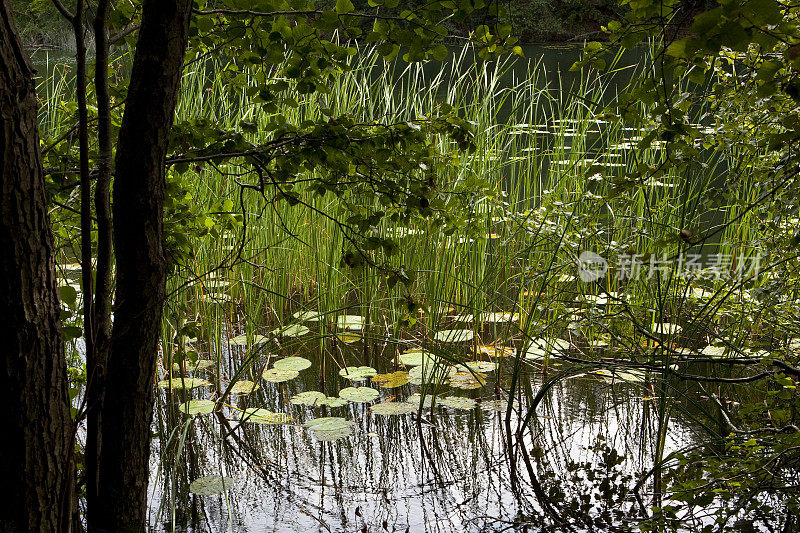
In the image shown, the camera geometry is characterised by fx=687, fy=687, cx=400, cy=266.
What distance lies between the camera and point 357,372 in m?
2.57

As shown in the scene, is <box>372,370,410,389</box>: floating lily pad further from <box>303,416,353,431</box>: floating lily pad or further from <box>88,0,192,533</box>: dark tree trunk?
<box>88,0,192,533</box>: dark tree trunk

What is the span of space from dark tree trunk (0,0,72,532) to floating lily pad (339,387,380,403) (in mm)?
1399

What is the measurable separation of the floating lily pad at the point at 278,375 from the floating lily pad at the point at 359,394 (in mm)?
216

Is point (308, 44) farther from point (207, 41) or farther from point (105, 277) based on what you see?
point (105, 277)

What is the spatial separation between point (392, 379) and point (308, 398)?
33cm

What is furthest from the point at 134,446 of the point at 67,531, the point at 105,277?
the point at 105,277

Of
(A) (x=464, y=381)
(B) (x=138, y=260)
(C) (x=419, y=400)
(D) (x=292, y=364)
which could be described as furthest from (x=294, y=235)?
(A) (x=464, y=381)

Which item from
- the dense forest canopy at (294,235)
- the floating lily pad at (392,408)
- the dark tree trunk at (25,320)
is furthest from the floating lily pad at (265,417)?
→ the dark tree trunk at (25,320)

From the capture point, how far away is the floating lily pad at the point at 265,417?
2207 mm

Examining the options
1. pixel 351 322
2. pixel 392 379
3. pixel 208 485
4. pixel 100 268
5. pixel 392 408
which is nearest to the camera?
pixel 100 268

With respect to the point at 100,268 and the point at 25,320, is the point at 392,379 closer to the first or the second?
the point at 100,268

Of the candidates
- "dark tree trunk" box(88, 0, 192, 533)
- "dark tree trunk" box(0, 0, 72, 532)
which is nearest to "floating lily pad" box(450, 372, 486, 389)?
"dark tree trunk" box(88, 0, 192, 533)

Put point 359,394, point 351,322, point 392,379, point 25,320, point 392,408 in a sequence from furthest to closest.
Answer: point 351,322, point 392,379, point 359,394, point 392,408, point 25,320

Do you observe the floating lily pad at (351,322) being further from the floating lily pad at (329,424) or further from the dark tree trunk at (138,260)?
the dark tree trunk at (138,260)
